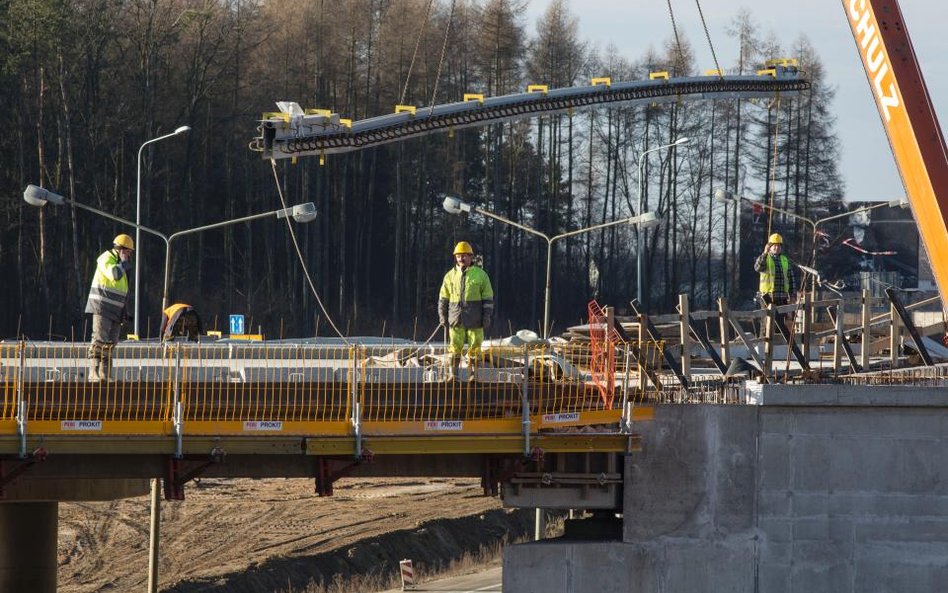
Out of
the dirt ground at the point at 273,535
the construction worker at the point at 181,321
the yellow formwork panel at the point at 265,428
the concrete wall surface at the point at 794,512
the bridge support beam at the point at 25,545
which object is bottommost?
the dirt ground at the point at 273,535

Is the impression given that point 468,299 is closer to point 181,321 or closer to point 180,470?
point 180,470

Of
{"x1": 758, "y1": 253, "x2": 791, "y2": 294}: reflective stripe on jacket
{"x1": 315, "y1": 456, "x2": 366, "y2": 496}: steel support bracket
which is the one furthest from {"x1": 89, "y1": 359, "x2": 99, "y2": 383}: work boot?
{"x1": 758, "y1": 253, "x2": 791, "y2": 294}: reflective stripe on jacket

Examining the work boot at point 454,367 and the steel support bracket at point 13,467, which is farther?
the work boot at point 454,367

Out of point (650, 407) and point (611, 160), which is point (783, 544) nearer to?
point (650, 407)

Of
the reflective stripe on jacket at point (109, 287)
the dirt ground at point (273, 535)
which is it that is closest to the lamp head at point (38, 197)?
the dirt ground at point (273, 535)

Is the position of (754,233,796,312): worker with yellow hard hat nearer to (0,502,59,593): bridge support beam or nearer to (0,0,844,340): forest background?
(0,502,59,593): bridge support beam

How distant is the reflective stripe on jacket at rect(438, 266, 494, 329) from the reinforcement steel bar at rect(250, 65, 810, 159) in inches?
170

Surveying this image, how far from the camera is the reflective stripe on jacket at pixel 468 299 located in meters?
20.6

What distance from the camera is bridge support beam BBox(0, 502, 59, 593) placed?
85.2 ft

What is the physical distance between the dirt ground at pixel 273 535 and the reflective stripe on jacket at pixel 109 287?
13742 mm

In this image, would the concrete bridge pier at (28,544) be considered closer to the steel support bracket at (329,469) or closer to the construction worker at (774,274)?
the steel support bracket at (329,469)

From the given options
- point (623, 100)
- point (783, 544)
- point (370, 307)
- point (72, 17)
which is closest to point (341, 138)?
point (623, 100)

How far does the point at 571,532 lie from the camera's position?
20.4m

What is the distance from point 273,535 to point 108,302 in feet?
62.9
